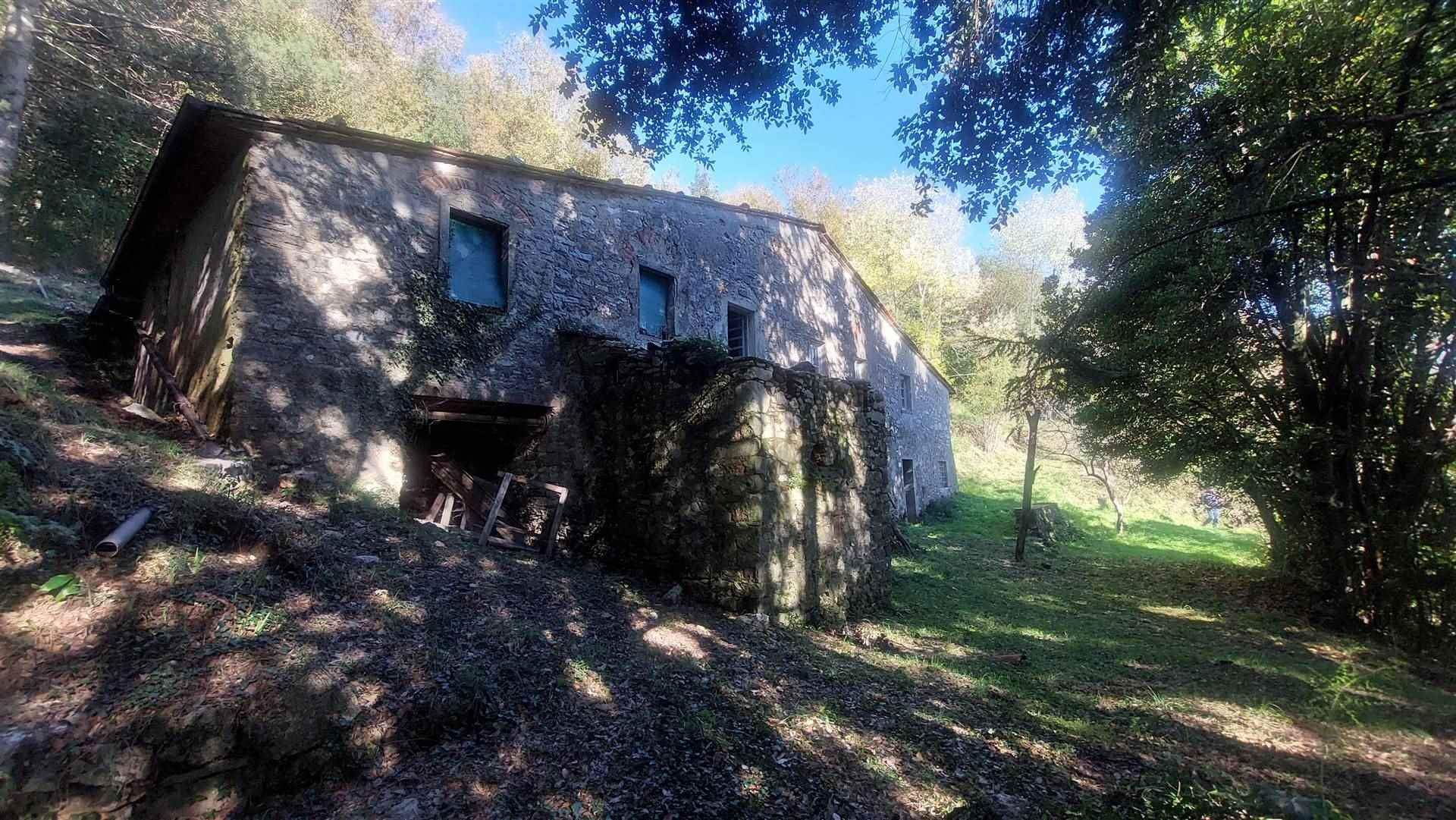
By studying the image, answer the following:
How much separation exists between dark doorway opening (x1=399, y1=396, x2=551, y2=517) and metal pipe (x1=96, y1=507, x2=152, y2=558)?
2937 millimetres

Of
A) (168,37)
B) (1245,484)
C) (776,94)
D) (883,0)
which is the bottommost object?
(1245,484)

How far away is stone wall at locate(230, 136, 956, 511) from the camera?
5918mm

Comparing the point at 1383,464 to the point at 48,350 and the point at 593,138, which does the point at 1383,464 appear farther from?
the point at 48,350

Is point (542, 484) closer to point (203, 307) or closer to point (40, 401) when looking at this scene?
point (203, 307)

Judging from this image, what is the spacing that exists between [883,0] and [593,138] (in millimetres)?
3422

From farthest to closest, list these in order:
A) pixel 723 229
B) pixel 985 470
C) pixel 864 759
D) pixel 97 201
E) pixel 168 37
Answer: pixel 985 470 → pixel 97 201 → pixel 168 37 → pixel 723 229 → pixel 864 759

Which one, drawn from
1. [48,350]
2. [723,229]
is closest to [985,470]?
[723,229]

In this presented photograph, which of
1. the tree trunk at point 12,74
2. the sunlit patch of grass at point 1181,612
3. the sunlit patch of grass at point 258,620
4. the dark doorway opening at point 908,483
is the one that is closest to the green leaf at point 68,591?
the sunlit patch of grass at point 258,620

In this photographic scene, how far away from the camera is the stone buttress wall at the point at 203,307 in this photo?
19.7ft

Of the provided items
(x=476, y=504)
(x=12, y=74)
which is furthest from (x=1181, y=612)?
(x=12, y=74)

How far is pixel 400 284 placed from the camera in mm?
6785

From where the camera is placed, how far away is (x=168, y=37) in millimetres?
12016

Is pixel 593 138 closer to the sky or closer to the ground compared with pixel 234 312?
closer to the sky

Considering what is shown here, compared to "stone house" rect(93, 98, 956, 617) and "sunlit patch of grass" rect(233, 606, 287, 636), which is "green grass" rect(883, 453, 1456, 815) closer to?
"stone house" rect(93, 98, 956, 617)
